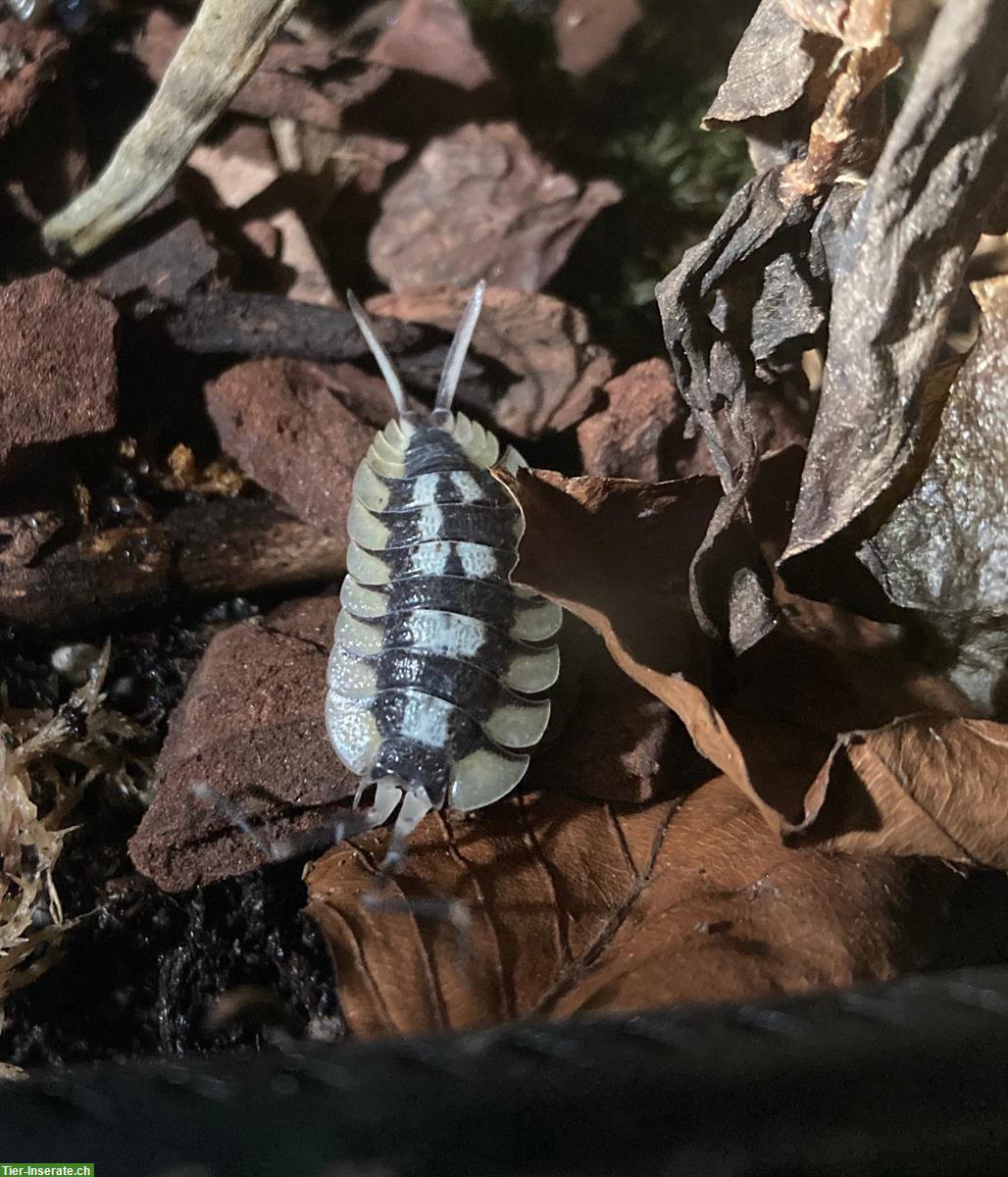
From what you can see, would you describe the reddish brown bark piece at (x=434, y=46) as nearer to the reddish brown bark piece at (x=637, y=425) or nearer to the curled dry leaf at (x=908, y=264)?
the reddish brown bark piece at (x=637, y=425)

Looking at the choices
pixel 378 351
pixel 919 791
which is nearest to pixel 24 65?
pixel 378 351

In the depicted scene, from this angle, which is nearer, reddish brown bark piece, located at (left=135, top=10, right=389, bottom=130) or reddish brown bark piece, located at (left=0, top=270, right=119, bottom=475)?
reddish brown bark piece, located at (left=0, top=270, right=119, bottom=475)

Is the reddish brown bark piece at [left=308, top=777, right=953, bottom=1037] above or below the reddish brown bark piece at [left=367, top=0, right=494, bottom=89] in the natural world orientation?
below

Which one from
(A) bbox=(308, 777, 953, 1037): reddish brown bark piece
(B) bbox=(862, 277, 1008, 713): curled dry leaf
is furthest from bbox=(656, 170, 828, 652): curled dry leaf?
(A) bbox=(308, 777, 953, 1037): reddish brown bark piece

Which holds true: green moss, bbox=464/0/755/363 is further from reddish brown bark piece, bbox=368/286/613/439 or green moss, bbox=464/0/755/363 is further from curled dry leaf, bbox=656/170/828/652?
curled dry leaf, bbox=656/170/828/652

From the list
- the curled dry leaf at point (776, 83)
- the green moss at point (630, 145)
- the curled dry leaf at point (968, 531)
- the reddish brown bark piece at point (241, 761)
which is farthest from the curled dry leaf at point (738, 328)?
the reddish brown bark piece at point (241, 761)
